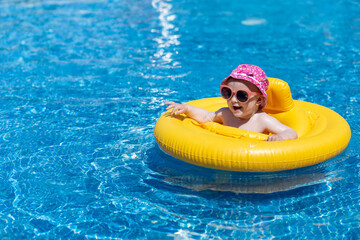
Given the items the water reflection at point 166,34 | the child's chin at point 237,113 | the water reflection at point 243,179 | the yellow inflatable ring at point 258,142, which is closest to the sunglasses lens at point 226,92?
the child's chin at point 237,113

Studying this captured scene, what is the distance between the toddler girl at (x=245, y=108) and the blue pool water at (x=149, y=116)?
47 cm

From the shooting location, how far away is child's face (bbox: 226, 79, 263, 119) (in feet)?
14.4

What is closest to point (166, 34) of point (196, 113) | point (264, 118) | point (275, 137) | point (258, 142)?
point (196, 113)

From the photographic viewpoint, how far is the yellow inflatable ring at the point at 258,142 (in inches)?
155

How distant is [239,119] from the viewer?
4.70 m

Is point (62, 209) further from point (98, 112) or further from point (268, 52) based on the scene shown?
point (268, 52)

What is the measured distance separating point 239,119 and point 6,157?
7.98ft

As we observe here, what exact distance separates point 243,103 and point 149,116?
1.88 metres

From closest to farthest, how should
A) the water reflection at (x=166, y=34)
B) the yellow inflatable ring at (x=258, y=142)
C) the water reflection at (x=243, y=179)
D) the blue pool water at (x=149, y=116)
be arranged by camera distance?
the blue pool water at (x=149, y=116) → the yellow inflatable ring at (x=258, y=142) → the water reflection at (x=243, y=179) → the water reflection at (x=166, y=34)

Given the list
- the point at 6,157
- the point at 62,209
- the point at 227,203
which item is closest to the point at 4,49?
the point at 6,157

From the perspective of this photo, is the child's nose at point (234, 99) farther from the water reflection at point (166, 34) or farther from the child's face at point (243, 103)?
the water reflection at point (166, 34)

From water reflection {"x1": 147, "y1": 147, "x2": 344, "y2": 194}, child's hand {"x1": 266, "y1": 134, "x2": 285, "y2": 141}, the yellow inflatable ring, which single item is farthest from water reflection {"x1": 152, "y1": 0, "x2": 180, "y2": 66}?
child's hand {"x1": 266, "y1": 134, "x2": 285, "y2": 141}

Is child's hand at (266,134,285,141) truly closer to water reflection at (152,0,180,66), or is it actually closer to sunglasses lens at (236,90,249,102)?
sunglasses lens at (236,90,249,102)

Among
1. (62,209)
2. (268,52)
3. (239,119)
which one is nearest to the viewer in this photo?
(62,209)
